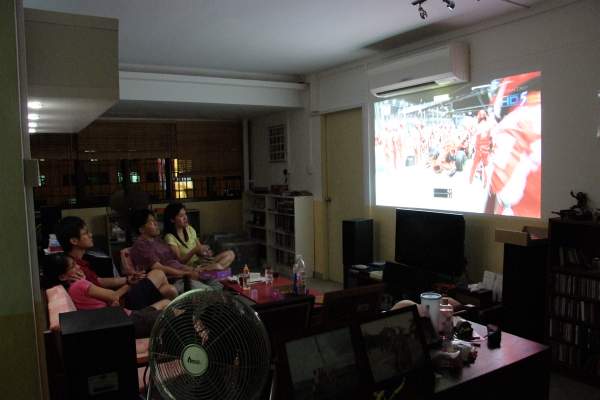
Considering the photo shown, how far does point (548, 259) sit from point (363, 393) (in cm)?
255

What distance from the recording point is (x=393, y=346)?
1.85 metres

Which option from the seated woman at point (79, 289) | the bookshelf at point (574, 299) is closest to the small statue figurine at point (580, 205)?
the bookshelf at point (574, 299)

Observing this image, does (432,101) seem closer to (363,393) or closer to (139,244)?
(139,244)

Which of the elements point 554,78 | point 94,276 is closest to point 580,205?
point 554,78

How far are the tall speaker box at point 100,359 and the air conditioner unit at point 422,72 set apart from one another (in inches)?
149

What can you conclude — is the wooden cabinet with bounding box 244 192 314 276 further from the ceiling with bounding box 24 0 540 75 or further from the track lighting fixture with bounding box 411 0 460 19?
the track lighting fixture with bounding box 411 0 460 19

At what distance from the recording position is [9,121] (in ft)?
5.82

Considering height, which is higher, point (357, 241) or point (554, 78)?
point (554, 78)

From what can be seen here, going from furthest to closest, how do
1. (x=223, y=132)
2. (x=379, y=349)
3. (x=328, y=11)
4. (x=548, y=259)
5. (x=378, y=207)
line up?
1. (x=223, y=132)
2. (x=378, y=207)
3. (x=328, y=11)
4. (x=548, y=259)
5. (x=379, y=349)

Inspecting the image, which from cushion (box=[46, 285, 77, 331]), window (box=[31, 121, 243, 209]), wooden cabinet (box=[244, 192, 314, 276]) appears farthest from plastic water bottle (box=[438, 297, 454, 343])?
window (box=[31, 121, 243, 209])

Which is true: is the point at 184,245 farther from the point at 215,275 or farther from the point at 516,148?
the point at 516,148

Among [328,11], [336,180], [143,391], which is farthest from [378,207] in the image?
[143,391]

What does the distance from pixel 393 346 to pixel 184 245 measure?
355 centimetres

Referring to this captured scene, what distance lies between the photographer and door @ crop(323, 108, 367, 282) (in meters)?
5.96
